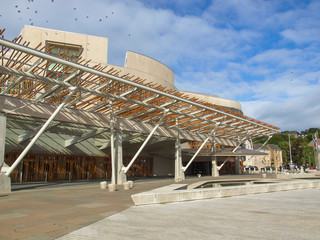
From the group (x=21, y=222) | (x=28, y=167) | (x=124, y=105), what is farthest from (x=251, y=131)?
(x=21, y=222)

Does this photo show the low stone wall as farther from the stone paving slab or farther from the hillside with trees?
the hillside with trees

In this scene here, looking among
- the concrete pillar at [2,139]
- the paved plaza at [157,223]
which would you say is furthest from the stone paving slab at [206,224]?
the concrete pillar at [2,139]

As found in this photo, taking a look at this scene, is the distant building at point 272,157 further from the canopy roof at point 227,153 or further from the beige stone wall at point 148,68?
the beige stone wall at point 148,68

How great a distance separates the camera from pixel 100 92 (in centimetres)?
1848

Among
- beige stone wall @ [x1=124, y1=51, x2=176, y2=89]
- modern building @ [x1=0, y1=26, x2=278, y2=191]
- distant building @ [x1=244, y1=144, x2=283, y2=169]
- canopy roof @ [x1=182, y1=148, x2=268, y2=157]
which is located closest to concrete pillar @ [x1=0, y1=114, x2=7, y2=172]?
modern building @ [x1=0, y1=26, x2=278, y2=191]

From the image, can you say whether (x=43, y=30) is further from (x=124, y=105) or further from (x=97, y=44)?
(x=124, y=105)

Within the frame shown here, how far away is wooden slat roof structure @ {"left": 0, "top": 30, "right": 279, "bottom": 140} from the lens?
15.2 m

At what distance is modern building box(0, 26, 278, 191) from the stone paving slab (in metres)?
9.81

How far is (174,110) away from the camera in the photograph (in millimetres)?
25516

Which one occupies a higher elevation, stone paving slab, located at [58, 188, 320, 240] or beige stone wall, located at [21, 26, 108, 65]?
beige stone wall, located at [21, 26, 108, 65]

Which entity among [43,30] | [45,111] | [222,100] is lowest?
[45,111]

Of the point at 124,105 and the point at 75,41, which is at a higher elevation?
the point at 75,41

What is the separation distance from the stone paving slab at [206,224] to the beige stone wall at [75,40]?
3170 centimetres

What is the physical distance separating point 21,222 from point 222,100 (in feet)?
188
